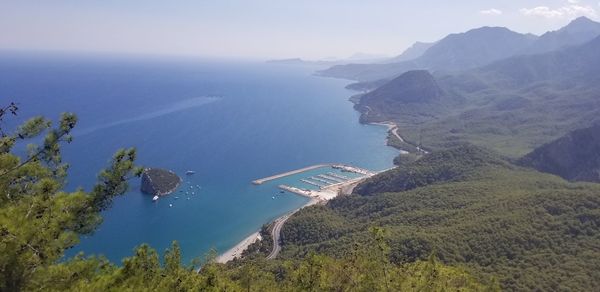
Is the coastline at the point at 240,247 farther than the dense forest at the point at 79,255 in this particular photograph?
Yes

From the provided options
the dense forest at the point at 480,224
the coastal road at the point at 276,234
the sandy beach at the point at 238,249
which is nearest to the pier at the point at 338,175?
the dense forest at the point at 480,224

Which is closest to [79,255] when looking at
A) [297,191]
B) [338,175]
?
[297,191]

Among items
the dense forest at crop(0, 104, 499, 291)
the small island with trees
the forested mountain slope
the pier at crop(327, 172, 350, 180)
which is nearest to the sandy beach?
the small island with trees

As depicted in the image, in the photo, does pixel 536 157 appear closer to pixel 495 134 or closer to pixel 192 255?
pixel 495 134

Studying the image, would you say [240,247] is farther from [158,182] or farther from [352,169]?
[352,169]

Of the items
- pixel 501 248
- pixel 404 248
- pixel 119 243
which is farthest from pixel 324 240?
pixel 119 243

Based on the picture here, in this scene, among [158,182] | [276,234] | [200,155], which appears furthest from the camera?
[200,155]

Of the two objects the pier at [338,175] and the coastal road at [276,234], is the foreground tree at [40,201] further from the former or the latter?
the pier at [338,175]
